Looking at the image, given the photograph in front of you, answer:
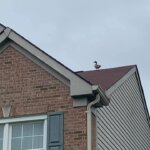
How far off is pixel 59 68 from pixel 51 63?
0.28 meters

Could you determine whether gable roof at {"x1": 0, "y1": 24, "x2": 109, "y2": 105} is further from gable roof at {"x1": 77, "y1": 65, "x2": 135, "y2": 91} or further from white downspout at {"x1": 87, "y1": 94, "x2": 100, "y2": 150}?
gable roof at {"x1": 77, "y1": 65, "x2": 135, "y2": 91}

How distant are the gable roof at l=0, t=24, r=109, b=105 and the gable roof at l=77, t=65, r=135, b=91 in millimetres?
2983

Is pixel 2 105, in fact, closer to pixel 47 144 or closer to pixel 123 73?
pixel 47 144

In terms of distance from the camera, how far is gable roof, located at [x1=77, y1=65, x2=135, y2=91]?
19.5 meters

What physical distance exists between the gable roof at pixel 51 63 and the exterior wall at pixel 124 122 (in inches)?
61.1

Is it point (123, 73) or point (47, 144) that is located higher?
point (123, 73)

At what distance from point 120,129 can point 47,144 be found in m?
4.66

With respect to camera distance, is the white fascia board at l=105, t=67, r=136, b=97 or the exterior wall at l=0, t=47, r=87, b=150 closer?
the exterior wall at l=0, t=47, r=87, b=150

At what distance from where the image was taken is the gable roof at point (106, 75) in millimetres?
19500

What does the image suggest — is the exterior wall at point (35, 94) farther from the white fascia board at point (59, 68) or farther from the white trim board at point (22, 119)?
the white fascia board at point (59, 68)

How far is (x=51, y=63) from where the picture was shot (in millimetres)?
15984

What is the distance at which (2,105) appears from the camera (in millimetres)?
16297

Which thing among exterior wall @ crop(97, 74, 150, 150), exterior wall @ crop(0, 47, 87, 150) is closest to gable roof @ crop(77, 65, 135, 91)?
exterior wall @ crop(97, 74, 150, 150)

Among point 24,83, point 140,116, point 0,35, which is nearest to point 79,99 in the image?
point 24,83
